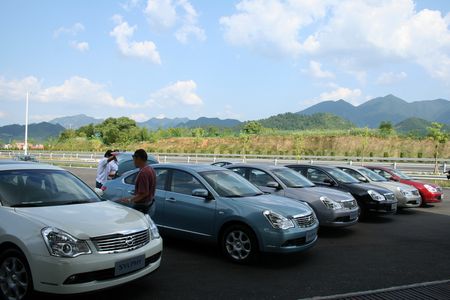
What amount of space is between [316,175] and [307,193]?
2.69 metres

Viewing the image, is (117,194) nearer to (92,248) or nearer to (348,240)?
(92,248)

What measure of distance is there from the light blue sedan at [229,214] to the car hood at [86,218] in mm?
1696

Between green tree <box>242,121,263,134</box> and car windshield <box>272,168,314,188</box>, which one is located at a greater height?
green tree <box>242,121,263,134</box>

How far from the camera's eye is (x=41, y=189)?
5.55 metres

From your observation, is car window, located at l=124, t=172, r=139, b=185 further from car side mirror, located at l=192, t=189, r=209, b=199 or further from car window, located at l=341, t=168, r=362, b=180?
car window, located at l=341, t=168, r=362, b=180

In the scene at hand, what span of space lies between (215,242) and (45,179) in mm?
2757

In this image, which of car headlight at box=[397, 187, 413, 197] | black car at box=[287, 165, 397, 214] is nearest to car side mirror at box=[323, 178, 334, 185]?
black car at box=[287, 165, 397, 214]

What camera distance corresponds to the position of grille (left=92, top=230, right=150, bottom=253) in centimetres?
457

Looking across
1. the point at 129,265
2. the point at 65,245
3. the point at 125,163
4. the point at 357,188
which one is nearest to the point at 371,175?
the point at 357,188

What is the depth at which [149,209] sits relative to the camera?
257 inches

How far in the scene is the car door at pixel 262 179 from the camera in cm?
915

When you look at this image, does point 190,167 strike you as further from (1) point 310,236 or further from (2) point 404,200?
(2) point 404,200

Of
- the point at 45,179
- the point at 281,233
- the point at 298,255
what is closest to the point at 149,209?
the point at 45,179

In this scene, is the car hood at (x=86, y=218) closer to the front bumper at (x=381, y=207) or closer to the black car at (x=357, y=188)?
the black car at (x=357, y=188)
